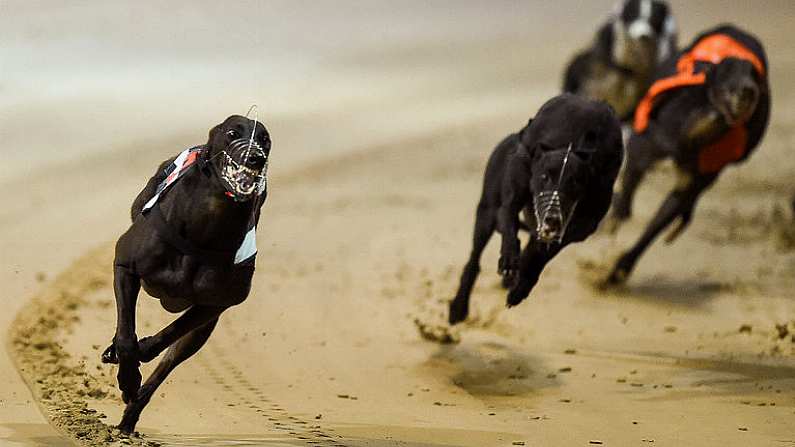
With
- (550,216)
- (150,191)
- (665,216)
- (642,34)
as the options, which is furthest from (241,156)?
(642,34)

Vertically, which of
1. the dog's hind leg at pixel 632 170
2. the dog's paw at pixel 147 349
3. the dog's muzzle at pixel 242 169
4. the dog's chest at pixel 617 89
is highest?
the dog's chest at pixel 617 89

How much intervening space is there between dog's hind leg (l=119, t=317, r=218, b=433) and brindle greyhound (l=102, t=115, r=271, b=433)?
0.10 meters

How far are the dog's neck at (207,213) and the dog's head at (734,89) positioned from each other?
12.1ft

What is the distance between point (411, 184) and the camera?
10594 mm

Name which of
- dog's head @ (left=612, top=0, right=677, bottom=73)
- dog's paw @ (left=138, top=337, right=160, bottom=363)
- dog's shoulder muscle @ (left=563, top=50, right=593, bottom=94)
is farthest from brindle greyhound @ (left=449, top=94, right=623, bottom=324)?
dog's shoulder muscle @ (left=563, top=50, right=593, bottom=94)

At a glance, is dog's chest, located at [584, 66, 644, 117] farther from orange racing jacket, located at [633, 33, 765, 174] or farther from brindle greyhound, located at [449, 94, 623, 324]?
brindle greyhound, located at [449, 94, 623, 324]

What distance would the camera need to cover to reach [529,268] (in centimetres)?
573

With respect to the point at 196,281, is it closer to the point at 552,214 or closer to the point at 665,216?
the point at 552,214

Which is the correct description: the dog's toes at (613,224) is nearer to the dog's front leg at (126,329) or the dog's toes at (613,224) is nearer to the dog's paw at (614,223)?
the dog's paw at (614,223)

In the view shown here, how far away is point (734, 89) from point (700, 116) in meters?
0.30

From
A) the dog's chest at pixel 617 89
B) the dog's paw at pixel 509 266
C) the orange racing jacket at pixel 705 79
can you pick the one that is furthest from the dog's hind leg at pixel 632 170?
the dog's paw at pixel 509 266

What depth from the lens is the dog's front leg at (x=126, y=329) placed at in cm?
420

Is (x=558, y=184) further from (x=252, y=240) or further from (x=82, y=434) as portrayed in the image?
(x=82, y=434)

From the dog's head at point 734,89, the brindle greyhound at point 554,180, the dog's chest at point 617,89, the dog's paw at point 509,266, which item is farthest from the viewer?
the dog's chest at point 617,89
